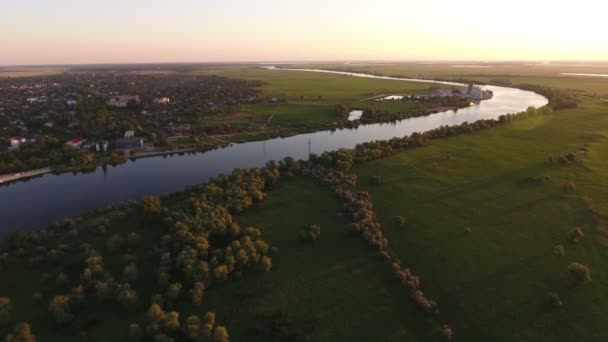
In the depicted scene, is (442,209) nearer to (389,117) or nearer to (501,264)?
(501,264)

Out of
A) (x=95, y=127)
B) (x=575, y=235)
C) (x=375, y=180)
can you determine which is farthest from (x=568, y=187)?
(x=95, y=127)

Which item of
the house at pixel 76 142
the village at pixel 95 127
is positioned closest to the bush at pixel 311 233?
the village at pixel 95 127

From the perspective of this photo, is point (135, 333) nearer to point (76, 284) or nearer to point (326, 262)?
point (76, 284)

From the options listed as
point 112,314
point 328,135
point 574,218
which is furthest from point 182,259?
point 328,135

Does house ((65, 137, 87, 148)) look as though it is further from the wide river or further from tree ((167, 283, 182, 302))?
tree ((167, 283, 182, 302))

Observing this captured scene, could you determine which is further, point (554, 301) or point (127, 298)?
point (127, 298)

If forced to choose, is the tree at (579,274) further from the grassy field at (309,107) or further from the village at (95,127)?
the grassy field at (309,107)
